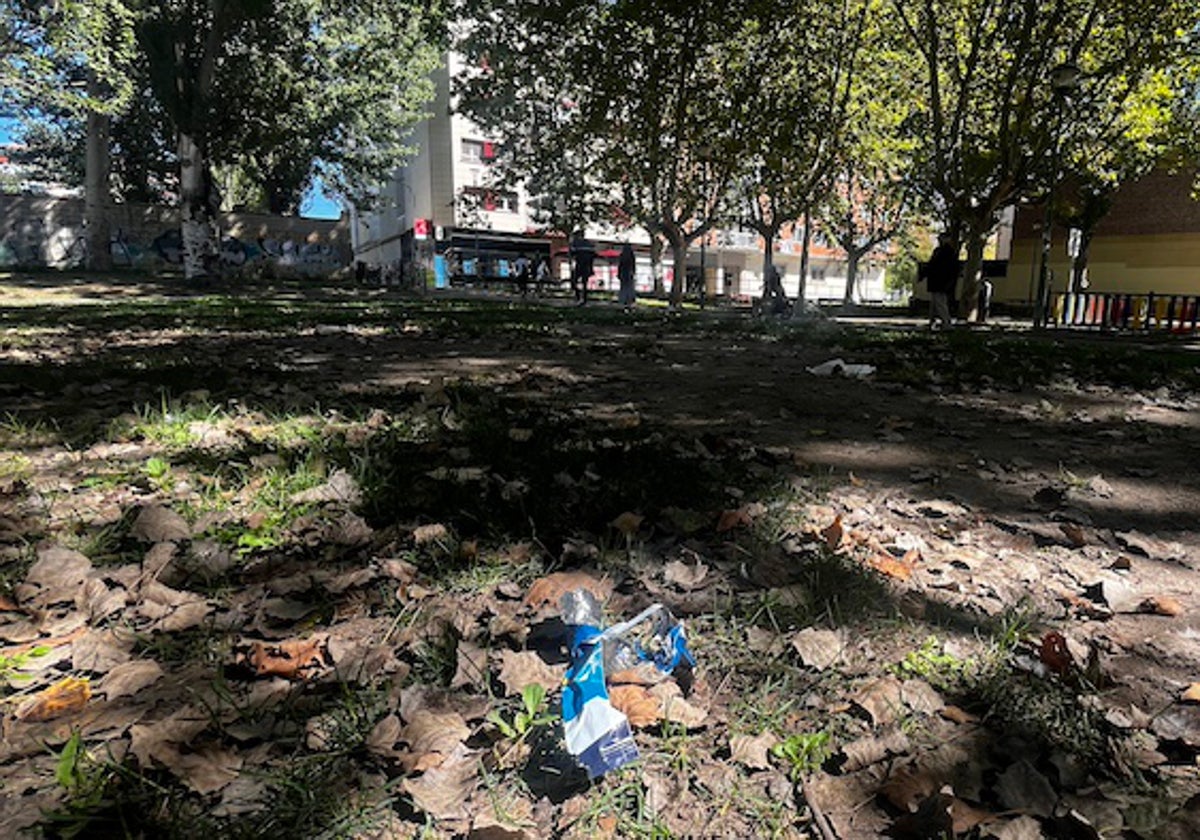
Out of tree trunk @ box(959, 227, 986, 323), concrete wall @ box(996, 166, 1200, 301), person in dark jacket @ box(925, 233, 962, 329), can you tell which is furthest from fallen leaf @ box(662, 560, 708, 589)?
concrete wall @ box(996, 166, 1200, 301)

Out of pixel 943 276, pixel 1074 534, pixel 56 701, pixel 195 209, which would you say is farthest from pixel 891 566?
pixel 195 209

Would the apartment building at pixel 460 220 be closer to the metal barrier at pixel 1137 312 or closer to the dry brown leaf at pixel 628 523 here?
the metal barrier at pixel 1137 312

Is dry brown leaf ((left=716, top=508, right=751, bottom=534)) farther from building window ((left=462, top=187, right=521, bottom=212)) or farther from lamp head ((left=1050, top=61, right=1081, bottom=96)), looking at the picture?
building window ((left=462, top=187, right=521, bottom=212))

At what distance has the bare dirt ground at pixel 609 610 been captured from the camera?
1.31m

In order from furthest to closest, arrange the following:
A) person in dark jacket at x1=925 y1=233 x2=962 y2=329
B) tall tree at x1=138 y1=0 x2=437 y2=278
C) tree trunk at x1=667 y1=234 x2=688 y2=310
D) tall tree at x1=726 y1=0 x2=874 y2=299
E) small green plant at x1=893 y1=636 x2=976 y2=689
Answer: tree trunk at x1=667 y1=234 x2=688 y2=310 < tall tree at x1=726 y1=0 x2=874 y2=299 < tall tree at x1=138 y1=0 x2=437 y2=278 < person in dark jacket at x1=925 y1=233 x2=962 y2=329 < small green plant at x1=893 y1=636 x2=976 y2=689

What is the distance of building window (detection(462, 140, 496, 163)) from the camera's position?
4282cm

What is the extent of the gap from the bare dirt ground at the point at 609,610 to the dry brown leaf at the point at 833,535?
0.01m

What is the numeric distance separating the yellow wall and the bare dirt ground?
111ft

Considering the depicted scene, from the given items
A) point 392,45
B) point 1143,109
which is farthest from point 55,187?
point 1143,109

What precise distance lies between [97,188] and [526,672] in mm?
32395

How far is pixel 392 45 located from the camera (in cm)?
2467

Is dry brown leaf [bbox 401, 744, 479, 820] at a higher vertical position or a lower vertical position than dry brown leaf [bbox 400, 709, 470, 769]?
lower

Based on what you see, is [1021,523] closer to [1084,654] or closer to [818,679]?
[1084,654]

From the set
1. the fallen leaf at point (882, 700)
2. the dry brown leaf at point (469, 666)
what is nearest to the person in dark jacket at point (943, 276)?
the fallen leaf at point (882, 700)
